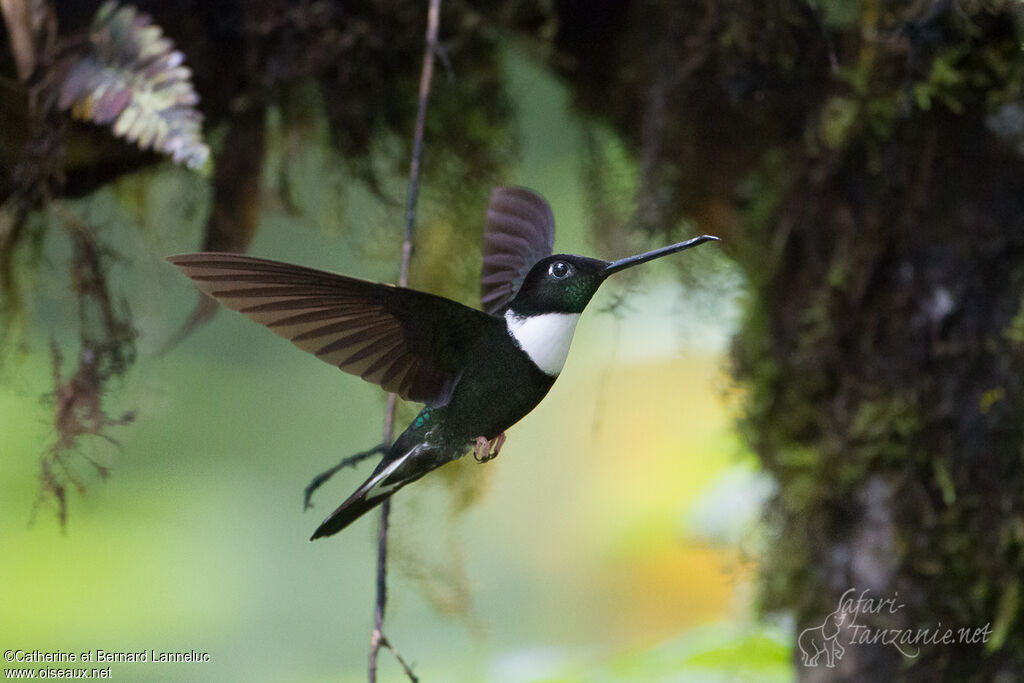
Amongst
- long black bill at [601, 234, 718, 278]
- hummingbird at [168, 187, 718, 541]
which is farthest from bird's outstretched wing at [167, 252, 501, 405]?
long black bill at [601, 234, 718, 278]

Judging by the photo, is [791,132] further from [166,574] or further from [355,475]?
[166,574]

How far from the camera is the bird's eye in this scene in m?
0.44

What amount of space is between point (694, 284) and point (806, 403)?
28 centimetres

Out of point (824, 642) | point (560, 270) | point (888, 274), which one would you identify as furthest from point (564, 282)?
point (824, 642)

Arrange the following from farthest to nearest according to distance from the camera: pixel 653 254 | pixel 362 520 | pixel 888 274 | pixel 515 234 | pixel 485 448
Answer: pixel 362 520, pixel 888 274, pixel 515 234, pixel 485 448, pixel 653 254

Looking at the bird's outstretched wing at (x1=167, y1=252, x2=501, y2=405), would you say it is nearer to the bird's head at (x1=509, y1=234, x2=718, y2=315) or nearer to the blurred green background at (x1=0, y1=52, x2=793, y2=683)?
the bird's head at (x1=509, y1=234, x2=718, y2=315)

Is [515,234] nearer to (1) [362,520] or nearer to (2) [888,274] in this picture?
(2) [888,274]

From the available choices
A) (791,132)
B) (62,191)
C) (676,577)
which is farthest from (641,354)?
(62,191)

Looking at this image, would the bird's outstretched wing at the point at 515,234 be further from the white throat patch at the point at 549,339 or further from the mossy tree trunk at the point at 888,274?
the mossy tree trunk at the point at 888,274

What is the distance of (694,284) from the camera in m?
1.48

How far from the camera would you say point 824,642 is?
1305 mm

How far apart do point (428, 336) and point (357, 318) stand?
49mm

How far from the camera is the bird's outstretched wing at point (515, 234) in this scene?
1.86ft

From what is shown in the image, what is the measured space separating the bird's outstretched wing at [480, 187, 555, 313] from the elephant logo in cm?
96
